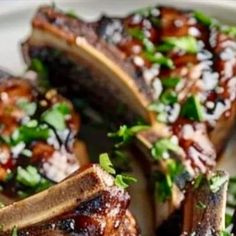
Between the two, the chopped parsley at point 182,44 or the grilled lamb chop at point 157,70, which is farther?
the chopped parsley at point 182,44

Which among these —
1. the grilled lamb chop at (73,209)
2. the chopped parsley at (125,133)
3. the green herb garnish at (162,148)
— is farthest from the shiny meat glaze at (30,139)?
the grilled lamb chop at (73,209)

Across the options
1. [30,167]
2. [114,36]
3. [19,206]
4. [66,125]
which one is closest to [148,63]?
[114,36]

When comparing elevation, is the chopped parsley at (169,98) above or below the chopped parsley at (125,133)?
above

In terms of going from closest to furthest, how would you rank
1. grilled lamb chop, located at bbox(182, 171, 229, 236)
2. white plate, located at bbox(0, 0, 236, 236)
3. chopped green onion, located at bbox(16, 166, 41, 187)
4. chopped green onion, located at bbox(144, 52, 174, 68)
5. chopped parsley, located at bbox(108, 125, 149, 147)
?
grilled lamb chop, located at bbox(182, 171, 229, 236)
chopped green onion, located at bbox(16, 166, 41, 187)
chopped parsley, located at bbox(108, 125, 149, 147)
chopped green onion, located at bbox(144, 52, 174, 68)
white plate, located at bbox(0, 0, 236, 236)

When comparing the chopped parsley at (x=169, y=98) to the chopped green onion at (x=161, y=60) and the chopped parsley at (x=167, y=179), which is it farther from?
the chopped parsley at (x=167, y=179)

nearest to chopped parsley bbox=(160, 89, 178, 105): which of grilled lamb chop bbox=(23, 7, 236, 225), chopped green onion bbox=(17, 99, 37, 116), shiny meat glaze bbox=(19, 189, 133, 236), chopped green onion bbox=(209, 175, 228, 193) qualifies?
grilled lamb chop bbox=(23, 7, 236, 225)

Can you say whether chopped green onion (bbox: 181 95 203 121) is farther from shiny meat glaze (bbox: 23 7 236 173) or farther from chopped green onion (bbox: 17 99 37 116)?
chopped green onion (bbox: 17 99 37 116)

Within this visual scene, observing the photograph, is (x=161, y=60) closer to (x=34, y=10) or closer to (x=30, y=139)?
(x=30, y=139)
